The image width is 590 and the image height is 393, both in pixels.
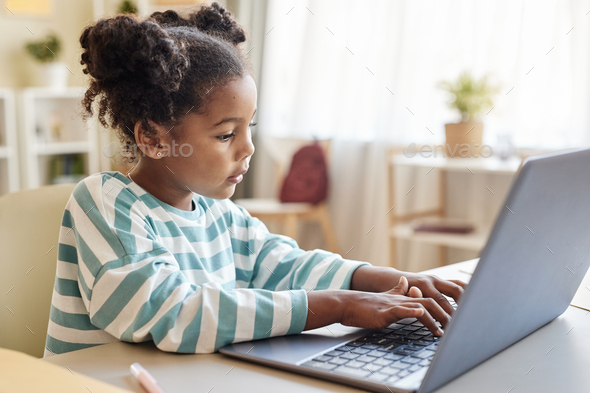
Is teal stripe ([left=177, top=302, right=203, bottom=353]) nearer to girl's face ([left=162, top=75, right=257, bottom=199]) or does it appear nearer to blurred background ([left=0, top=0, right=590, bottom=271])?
girl's face ([left=162, top=75, right=257, bottom=199])

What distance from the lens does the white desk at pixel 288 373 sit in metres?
0.52

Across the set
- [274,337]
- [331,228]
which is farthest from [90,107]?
[331,228]

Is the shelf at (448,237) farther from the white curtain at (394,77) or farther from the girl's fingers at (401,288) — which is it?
the girl's fingers at (401,288)

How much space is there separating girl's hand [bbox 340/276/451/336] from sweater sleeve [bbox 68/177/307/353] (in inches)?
2.3

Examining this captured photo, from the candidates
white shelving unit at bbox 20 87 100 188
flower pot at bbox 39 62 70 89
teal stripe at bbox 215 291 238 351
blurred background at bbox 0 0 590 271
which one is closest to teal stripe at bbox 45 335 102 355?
teal stripe at bbox 215 291 238 351

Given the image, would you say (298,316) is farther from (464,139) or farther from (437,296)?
(464,139)

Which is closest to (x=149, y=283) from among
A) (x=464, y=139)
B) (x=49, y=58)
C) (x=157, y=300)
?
(x=157, y=300)

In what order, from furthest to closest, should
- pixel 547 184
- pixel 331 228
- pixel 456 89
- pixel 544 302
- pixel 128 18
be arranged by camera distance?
pixel 331 228
pixel 456 89
pixel 128 18
pixel 544 302
pixel 547 184

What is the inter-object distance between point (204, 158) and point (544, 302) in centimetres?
47

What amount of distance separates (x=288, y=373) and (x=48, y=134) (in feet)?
11.1

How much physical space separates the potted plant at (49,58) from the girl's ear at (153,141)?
9.53 ft

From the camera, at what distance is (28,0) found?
345cm

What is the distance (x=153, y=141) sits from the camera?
0.85 m

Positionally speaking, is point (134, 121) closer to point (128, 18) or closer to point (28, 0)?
point (128, 18)
